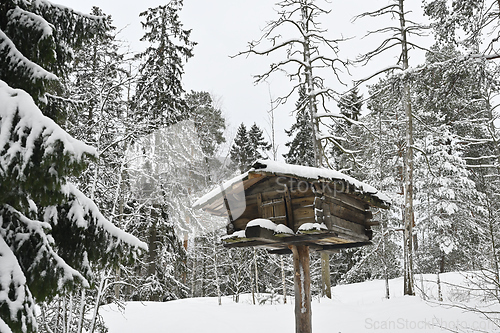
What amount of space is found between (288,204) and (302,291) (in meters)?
1.70

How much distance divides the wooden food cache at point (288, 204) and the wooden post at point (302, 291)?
1.25ft

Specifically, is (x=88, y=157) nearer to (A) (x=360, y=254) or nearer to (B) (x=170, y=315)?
(B) (x=170, y=315)

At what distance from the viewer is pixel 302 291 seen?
20.7 feet

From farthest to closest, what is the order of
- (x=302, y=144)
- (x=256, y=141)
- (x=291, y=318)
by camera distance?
(x=256, y=141) < (x=302, y=144) < (x=291, y=318)

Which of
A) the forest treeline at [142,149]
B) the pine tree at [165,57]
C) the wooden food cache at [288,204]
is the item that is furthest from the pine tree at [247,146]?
the wooden food cache at [288,204]

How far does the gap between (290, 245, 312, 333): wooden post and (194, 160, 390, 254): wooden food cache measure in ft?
1.25

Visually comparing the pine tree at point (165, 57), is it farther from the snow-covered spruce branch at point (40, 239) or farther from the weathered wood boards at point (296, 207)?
the snow-covered spruce branch at point (40, 239)

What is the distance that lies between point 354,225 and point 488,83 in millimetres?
4095

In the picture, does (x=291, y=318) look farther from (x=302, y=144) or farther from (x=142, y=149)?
(x=302, y=144)

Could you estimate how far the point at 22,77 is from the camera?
3.30 metres

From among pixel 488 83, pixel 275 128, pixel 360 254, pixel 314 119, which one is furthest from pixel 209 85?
pixel 488 83

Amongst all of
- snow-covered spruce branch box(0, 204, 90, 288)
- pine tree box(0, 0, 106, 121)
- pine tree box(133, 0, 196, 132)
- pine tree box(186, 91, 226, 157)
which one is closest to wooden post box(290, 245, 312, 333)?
snow-covered spruce branch box(0, 204, 90, 288)

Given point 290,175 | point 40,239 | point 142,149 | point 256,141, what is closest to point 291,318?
point 142,149

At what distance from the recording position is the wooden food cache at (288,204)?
533 centimetres
